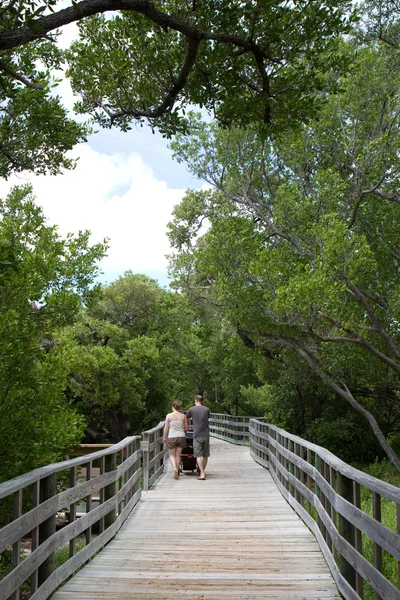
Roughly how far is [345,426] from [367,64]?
11.9m

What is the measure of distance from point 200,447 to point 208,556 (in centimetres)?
647

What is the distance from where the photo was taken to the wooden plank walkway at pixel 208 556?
5074 millimetres

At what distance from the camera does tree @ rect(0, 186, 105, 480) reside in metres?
7.74

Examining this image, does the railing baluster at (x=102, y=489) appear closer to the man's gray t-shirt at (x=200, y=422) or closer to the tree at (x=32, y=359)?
the tree at (x=32, y=359)

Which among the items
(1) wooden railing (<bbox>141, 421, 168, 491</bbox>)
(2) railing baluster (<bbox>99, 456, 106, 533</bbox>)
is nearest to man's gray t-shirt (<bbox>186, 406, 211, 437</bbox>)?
(1) wooden railing (<bbox>141, 421, 168, 491</bbox>)

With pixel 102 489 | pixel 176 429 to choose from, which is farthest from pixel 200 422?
pixel 102 489

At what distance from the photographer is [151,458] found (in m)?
12.8

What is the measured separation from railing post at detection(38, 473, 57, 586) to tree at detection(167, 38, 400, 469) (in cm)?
1029

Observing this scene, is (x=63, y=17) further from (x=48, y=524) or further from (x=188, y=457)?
(x=188, y=457)

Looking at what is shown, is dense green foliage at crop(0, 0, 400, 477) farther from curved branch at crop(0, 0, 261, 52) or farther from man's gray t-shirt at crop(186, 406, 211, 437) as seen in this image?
man's gray t-shirt at crop(186, 406, 211, 437)

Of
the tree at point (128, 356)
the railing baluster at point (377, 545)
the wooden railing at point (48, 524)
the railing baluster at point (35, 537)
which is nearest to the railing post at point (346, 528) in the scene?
the railing baluster at point (377, 545)

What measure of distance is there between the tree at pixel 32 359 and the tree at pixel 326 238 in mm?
5464

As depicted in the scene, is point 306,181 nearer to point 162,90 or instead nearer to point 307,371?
point 307,371

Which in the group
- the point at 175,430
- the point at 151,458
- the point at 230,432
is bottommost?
the point at 230,432
